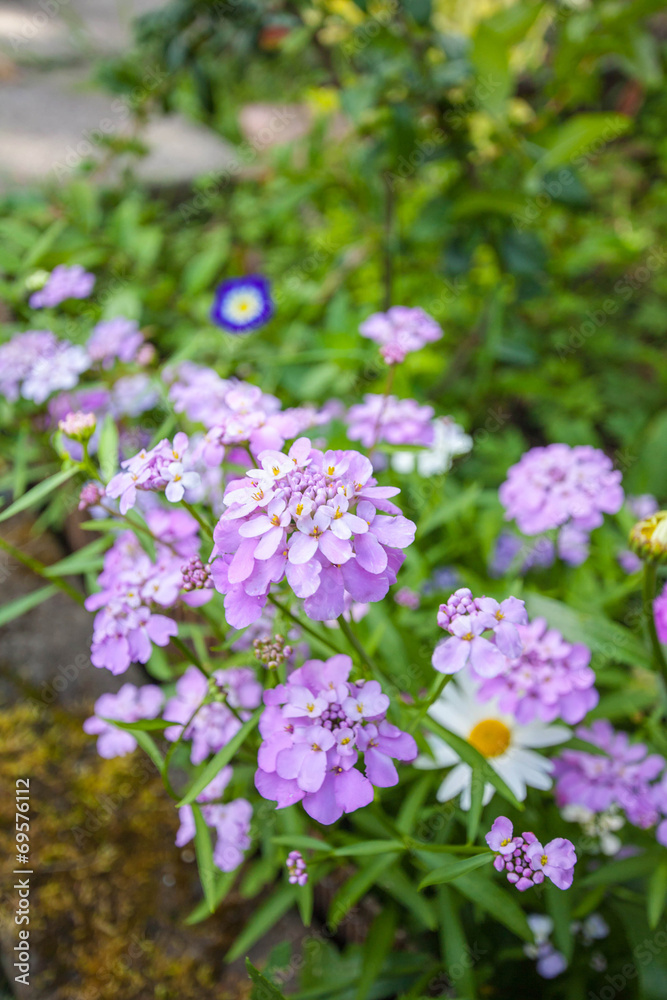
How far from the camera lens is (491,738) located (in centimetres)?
95

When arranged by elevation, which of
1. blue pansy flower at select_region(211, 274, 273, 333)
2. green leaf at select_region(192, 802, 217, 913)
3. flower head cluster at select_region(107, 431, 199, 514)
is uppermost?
flower head cluster at select_region(107, 431, 199, 514)

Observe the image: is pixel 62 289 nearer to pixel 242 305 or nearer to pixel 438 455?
pixel 242 305

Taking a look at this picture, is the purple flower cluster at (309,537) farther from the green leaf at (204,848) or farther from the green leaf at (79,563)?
the green leaf at (79,563)

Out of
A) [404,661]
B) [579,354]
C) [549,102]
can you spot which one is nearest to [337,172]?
[549,102]

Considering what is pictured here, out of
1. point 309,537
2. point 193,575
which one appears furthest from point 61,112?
point 309,537

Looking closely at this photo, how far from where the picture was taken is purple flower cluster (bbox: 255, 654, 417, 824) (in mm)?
604

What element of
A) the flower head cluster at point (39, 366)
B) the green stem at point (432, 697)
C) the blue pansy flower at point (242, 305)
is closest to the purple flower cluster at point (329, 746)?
the green stem at point (432, 697)

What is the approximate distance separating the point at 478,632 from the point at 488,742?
0.44 metres

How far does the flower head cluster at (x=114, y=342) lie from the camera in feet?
3.92

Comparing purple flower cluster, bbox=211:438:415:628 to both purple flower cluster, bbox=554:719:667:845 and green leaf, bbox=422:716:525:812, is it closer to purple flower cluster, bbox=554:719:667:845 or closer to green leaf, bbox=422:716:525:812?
green leaf, bbox=422:716:525:812

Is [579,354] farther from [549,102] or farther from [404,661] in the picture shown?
[404,661]

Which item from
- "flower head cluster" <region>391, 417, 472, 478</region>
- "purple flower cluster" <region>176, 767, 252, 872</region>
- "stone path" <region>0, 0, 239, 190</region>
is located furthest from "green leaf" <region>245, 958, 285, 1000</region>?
"stone path" <region>0, 0, 239, 190</region>

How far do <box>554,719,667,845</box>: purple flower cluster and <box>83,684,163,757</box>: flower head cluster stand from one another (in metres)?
0.59

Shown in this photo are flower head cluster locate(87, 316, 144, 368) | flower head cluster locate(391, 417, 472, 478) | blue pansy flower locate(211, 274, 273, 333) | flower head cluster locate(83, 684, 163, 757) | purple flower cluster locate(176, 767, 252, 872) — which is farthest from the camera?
blue pansy flower locate(211, 274, 273, 333)
